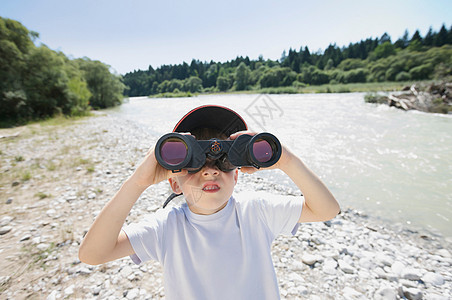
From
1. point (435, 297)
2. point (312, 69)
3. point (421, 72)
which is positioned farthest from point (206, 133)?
point (312, 69)

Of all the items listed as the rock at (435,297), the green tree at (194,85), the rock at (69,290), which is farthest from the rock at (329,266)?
the green tree at (194,85)

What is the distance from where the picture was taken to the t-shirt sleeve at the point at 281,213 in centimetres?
121

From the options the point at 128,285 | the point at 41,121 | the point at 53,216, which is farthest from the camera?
the point at 41,121

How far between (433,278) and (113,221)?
120 inches

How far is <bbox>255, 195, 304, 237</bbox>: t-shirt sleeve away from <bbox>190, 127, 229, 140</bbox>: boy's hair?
473 millimetres

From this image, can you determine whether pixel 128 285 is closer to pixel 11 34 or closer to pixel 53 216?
pixel 53 216

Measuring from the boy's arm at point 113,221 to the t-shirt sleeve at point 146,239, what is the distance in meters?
0.07

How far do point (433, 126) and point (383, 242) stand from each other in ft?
30.1

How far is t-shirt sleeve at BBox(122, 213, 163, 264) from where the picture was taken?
3.49 ft

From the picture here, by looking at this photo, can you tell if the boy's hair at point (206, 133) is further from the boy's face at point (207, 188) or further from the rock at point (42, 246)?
the rock at point (42, 246)

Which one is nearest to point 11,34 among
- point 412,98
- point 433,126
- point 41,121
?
point 41,121

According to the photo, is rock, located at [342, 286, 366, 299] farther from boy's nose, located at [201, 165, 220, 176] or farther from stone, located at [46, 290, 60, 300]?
stone, located at [46, 290, 60, 300]

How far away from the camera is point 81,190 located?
411 centimetres

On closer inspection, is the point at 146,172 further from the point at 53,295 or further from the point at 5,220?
the point at 5,220
